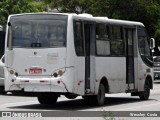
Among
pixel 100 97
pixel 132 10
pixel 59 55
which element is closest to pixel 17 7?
pixel 132 10

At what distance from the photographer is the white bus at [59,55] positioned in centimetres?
1781

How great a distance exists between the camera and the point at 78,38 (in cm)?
1839

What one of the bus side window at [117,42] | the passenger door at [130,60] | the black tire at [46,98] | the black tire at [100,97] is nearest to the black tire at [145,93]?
the passenger door at [130,60]

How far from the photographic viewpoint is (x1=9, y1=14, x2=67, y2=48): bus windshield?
59.1ft

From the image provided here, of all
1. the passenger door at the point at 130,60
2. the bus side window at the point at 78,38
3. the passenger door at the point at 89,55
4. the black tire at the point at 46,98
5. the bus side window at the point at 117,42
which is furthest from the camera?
the passenger door at the point at 130,60

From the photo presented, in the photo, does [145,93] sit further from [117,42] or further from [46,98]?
[46,98]

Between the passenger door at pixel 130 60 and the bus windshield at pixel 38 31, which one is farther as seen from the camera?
the passenger door at pixel 130 60

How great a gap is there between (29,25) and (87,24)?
1.90 metres

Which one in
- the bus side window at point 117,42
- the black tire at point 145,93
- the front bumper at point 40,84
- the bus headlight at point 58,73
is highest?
the bus side window at point 117,42

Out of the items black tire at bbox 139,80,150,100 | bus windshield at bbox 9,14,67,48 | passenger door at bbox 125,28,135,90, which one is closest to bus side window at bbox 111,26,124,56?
passenger door at bbox 125,28,135,90

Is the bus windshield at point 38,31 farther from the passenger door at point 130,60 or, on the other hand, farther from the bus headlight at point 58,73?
the passenger door at point 130,60

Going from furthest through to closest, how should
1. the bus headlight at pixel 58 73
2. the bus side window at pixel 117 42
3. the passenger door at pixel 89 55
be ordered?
the bus side window at pixel 117 42 < the passenger door at pixel 89 55 < the bus headlight at pixel 58 73

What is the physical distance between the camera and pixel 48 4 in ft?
161

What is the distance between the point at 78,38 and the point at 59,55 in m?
0.96
